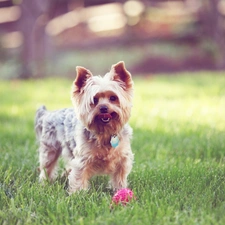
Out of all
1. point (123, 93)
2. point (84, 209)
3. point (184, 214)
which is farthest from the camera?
point (123, 93)

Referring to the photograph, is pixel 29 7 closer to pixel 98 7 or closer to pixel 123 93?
pixel 98 7

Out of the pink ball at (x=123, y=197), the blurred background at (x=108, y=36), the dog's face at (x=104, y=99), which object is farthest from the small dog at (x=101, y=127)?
the blurred background at (x=108, y=36)

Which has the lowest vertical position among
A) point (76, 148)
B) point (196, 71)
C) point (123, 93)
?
point (196, 71)

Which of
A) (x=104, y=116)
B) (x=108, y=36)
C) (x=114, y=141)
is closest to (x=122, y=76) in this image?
(x=104, y=116)

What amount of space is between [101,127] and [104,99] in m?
0.28

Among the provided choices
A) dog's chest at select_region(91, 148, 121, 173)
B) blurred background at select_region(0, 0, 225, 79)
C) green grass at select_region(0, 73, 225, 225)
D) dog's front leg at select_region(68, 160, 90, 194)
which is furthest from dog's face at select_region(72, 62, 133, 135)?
blurred background at select_region(0, 0, 225, 79)

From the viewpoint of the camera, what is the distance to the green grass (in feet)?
12.0

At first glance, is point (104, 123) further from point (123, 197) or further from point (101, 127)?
point (123, 197)

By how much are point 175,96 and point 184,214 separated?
634 cm

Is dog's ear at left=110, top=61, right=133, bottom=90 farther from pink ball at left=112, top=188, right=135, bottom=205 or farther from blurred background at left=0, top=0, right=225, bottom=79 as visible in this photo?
blurred background at left=0, top=0, right=225, bottom=79

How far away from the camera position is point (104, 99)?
434 cm

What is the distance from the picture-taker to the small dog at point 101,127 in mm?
4324

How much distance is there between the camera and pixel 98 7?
1595cm

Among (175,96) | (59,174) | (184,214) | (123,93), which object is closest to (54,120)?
(59,174)
